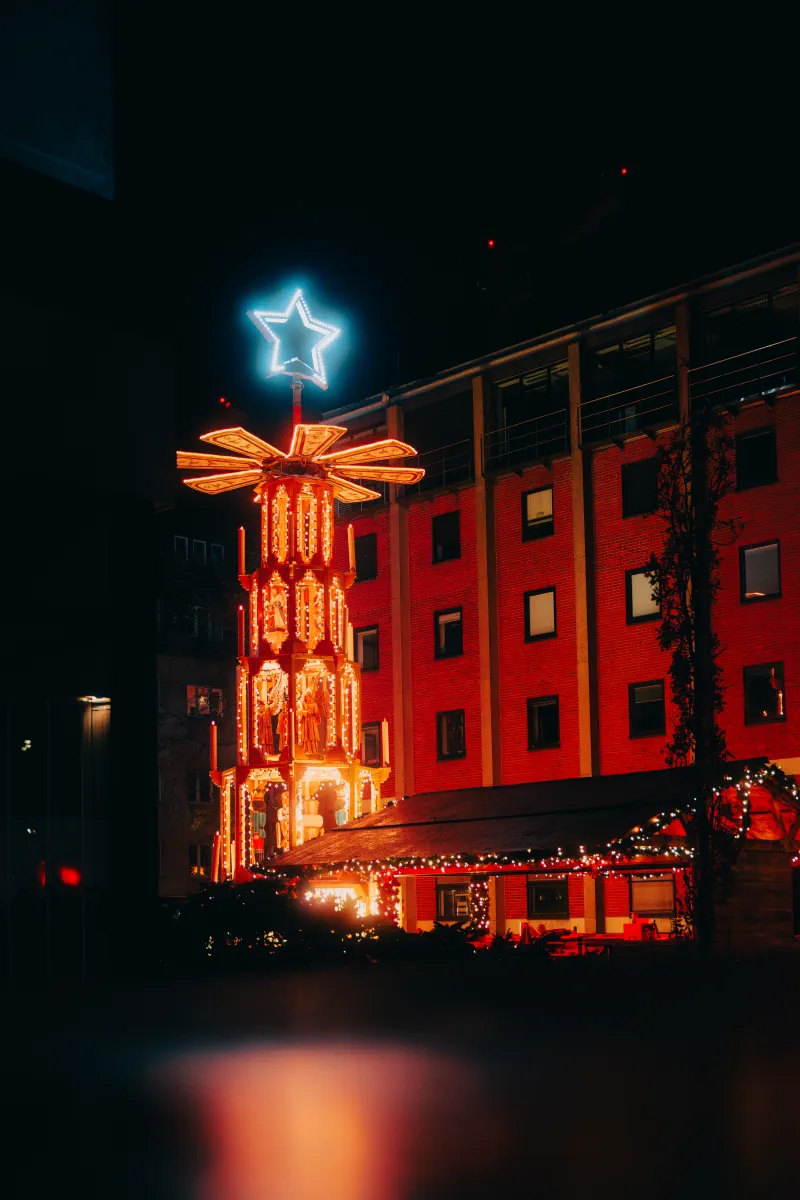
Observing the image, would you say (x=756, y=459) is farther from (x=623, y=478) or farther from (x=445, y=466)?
(x=445, y=466)

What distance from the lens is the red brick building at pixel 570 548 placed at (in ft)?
123

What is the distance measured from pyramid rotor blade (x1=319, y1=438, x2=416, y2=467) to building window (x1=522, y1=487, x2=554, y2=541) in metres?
4.10

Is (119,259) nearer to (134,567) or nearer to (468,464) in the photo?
(134,567)

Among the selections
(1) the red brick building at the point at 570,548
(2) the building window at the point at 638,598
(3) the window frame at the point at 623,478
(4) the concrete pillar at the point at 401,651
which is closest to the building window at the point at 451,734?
(1) the red brick building at the point at 570,548

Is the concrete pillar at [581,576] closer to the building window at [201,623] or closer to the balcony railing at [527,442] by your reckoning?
the balcony railing at [527,442]

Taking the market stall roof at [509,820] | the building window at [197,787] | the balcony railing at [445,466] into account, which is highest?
the balcony railing at [445,466]

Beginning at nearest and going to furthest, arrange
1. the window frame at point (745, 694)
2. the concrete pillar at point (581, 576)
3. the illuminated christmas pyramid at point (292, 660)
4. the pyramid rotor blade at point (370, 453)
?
the window frame at point (745, 694)
the illuminated christmas pyramid at point (292, 660)
the pyramid rotor blade at point (370, 453)
the concrete pillar at point (581, 576)

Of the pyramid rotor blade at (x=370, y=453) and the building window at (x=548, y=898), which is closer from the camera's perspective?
the pyramid rotor blade at (x=370, y=453)

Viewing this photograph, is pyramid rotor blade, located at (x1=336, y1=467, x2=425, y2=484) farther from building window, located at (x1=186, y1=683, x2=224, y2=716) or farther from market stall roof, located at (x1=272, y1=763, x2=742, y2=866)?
building window, located at (x1=186, y1=683, x2=224, y2=716)

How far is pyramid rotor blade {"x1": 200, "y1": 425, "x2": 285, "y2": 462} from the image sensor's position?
127ft

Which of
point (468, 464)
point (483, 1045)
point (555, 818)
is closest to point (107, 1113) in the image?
point (483, 1045)

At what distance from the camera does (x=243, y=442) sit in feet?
128

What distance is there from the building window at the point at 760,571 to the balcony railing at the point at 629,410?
165 inches

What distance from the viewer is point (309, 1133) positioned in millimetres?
8617
